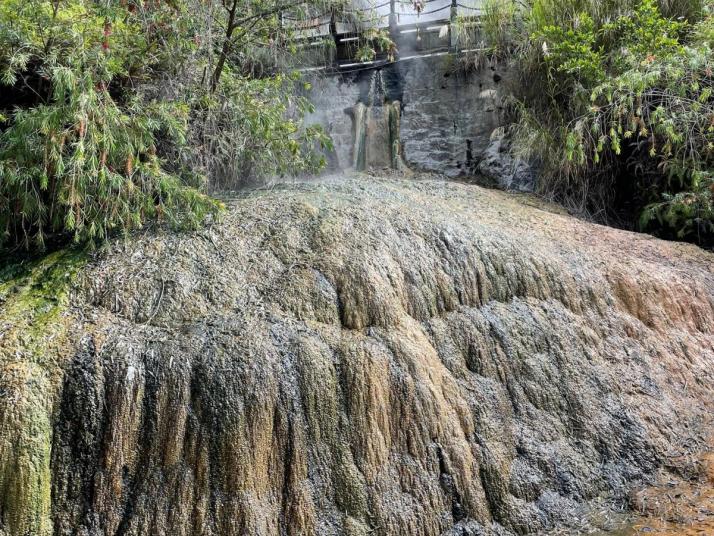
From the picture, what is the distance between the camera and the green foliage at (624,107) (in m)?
7.48

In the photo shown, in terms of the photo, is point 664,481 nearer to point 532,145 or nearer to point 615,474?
point 615,474

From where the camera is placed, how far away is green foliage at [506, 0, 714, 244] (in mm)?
7477

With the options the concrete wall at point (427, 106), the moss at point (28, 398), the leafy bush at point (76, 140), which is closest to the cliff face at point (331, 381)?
the moss at point (28, 398)

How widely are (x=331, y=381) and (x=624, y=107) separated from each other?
5.71 m

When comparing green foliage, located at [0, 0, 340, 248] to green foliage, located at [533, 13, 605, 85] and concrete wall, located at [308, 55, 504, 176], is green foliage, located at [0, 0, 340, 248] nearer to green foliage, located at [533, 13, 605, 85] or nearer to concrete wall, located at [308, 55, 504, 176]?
green foliage, located at [533, 13, 605, 85]

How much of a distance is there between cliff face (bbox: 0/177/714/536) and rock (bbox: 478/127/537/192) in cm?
336

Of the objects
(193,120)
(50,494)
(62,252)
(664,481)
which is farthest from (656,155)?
(50,494)

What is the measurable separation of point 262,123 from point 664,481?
4.95 m

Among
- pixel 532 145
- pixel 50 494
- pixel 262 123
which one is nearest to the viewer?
pixel 50 494

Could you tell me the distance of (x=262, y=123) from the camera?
605 centimetres

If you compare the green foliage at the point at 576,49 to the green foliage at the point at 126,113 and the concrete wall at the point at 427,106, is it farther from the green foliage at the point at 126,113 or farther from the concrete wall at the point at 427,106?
the green foliage at the point at 126,113

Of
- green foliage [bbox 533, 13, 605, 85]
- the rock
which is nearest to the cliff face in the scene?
the rock

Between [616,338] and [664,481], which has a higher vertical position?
[616,338]

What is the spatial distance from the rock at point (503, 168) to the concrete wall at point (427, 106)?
1.98 feet
